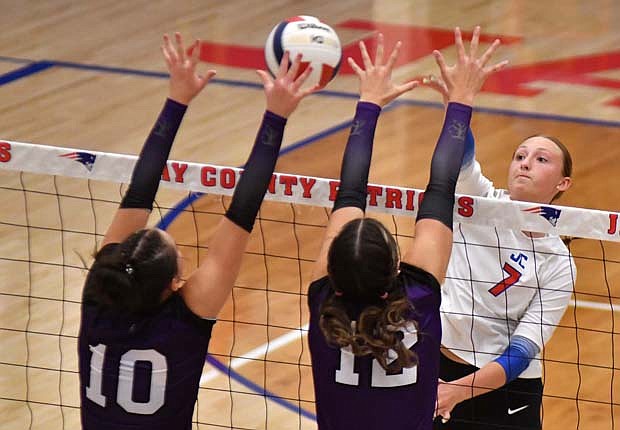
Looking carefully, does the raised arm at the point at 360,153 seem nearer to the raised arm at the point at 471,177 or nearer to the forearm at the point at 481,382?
the raised arm at the point at 471,177

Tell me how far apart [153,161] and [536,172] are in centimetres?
170

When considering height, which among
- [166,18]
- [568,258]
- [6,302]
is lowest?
[6,302]

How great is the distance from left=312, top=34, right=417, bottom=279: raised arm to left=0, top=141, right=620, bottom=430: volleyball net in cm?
79

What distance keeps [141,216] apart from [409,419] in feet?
3.81

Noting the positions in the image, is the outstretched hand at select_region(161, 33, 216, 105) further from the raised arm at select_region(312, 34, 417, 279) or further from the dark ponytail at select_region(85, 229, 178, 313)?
the dark ponytail at select_region(85, 229, 178, 313)

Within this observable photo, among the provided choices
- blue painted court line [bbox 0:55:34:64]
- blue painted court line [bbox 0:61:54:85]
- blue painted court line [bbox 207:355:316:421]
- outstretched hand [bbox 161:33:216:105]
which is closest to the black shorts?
outstretched hand [bbox 161:33:216:105]

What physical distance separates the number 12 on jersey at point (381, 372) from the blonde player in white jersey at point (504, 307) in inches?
46.9

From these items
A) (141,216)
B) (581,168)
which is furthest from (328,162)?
(141,216)

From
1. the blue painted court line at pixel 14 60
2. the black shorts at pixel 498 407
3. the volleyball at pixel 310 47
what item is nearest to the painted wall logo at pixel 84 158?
the volleyball at pixel 310 47

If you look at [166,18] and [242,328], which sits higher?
[166,18]

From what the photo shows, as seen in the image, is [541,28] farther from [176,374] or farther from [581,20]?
[176,374]

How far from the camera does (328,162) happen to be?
10375mm

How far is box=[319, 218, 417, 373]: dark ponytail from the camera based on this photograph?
3363 mm

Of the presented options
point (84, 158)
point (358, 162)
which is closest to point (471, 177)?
point (358, 162)
